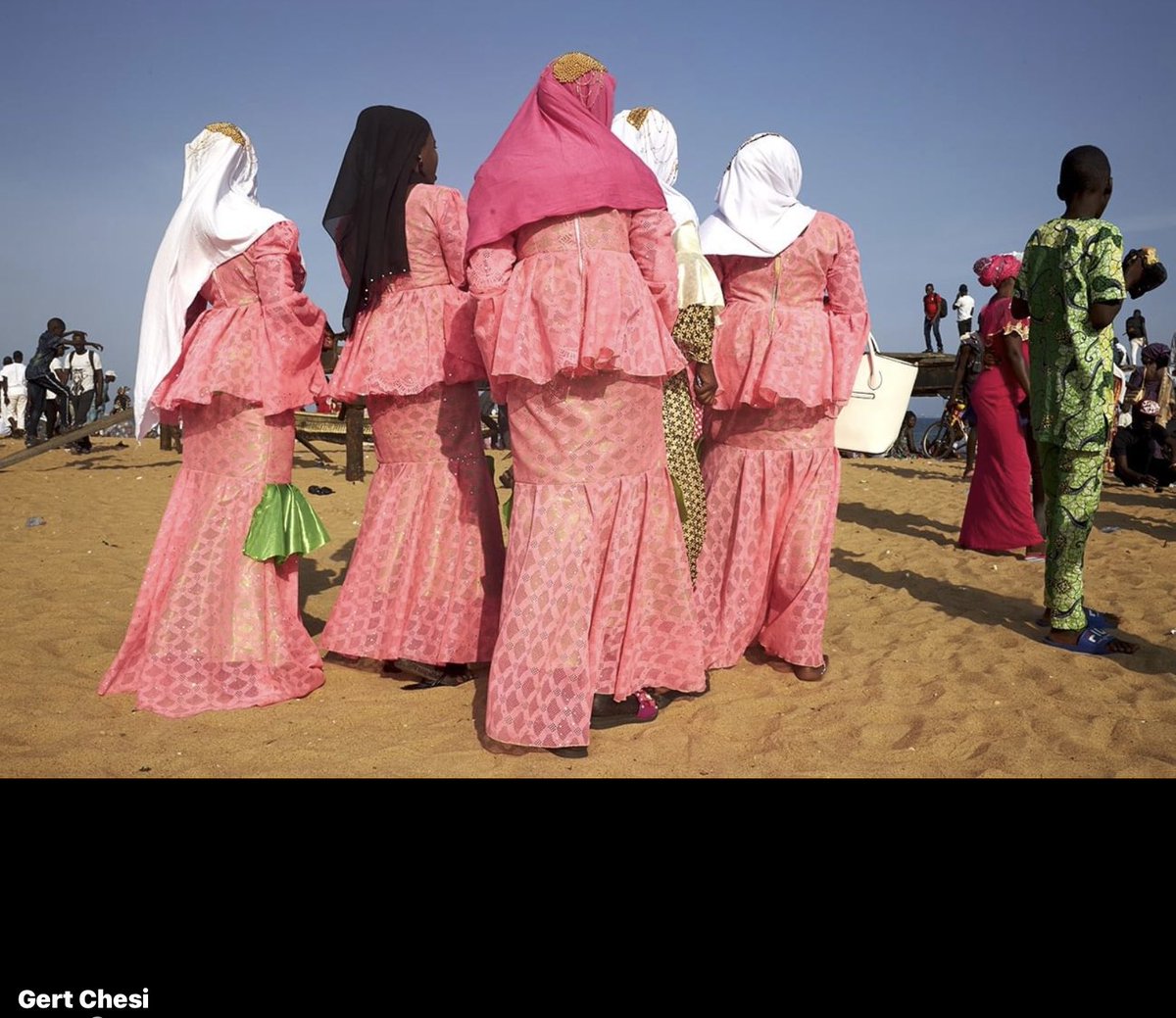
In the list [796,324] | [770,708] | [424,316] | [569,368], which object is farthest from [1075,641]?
[424,316]

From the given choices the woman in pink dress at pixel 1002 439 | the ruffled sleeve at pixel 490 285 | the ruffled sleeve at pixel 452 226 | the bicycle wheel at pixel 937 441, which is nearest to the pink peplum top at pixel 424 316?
the ruffled sleeve at pixel 452 226

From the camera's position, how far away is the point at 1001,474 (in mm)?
7078

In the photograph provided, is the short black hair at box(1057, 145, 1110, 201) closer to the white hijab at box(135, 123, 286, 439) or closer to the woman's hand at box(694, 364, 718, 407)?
the woman's hand at box(694, 364, 718, 407)

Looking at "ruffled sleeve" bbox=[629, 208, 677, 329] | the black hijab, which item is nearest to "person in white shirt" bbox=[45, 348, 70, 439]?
the black hijab

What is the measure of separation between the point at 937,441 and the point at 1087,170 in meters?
16.4

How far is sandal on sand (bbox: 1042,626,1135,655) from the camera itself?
4.44m

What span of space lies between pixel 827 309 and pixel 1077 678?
1882 mm

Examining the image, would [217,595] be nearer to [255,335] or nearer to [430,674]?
[430,674]

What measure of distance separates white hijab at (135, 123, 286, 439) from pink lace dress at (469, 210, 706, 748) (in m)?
1.18

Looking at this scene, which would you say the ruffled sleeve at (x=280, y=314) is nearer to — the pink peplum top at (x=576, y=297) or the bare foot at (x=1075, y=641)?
the pink peplum top at (x=576, y=297)

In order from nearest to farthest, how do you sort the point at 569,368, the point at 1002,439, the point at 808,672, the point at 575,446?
1. the point at 569,368
2. the point at 575,446
3. the point at 808,672
4. the point at 1002,439

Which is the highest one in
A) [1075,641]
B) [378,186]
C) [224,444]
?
[378,186]

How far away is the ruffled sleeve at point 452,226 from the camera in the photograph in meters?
3.98
